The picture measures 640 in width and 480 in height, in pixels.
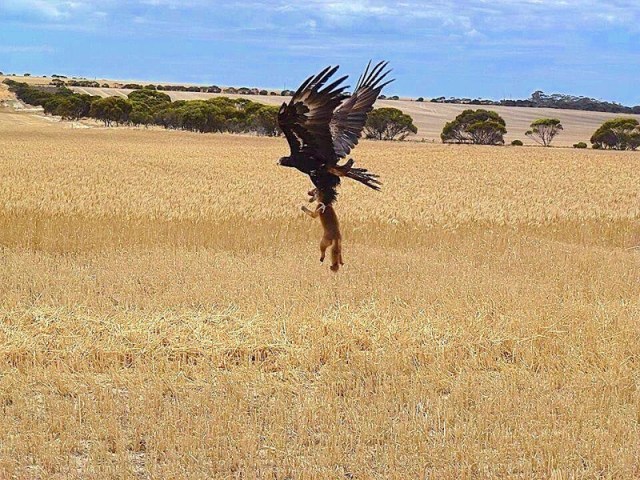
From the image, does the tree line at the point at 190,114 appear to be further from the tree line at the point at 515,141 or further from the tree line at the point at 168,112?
the tree line at the point at 515,141

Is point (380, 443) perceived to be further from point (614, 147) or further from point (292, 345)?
point (614, 147)

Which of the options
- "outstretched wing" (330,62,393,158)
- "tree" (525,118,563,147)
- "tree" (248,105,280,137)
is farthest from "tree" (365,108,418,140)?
"outstretched wing" (330,62,393,158)

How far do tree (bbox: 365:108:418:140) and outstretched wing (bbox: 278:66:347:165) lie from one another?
234ft

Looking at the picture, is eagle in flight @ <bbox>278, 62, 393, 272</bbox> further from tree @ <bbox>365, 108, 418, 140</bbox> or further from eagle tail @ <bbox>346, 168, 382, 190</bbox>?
tree @ <bbox>365, 108, 418, 140</bbox>

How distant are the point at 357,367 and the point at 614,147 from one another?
252 ft

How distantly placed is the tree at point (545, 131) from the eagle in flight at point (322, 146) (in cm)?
8554

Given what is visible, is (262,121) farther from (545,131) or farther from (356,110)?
(356,110)

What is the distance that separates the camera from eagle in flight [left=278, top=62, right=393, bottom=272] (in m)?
2.98

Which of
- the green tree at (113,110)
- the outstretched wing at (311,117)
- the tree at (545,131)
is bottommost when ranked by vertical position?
the green tree at (113,110)

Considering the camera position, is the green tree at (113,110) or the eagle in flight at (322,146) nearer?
the eagle in flight at (322,146)

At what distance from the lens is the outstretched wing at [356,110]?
3.60m

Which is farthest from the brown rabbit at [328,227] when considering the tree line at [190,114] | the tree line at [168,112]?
the tree line at [168,112]

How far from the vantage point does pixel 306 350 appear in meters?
9.29

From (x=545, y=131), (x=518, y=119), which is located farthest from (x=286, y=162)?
(x=518, y=119)
